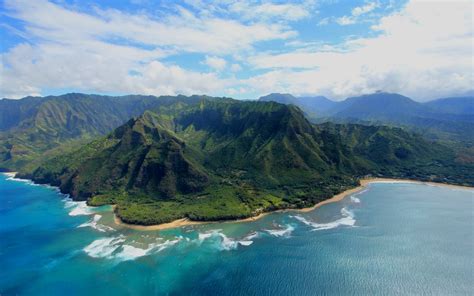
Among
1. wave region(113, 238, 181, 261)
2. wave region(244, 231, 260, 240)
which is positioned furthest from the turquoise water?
wave region(244, 231, 260, 240)

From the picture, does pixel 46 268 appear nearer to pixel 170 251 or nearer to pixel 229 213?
pixel 170 251

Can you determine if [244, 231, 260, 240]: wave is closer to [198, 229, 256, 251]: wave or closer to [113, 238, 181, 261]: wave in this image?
[198, 229, 256, 251]: wave

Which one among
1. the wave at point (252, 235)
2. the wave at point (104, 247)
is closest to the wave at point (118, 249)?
the wave at point (104, 247)

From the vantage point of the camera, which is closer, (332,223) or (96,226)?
(332,223)

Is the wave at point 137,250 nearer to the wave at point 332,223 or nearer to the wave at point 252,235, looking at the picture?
the wave at point 252,235

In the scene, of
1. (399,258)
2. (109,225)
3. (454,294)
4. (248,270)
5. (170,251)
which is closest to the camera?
(454,294)

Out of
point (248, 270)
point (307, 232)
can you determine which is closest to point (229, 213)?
point (307, 232)

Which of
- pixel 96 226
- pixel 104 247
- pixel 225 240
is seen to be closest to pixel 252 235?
pixel 225 240

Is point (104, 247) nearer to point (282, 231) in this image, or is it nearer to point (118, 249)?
point (118, 249)
